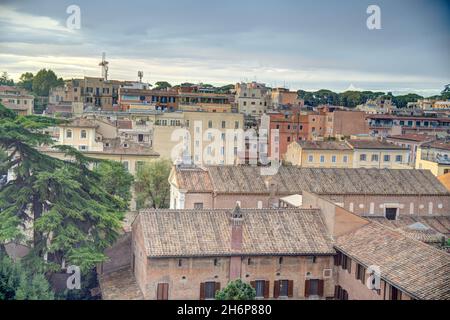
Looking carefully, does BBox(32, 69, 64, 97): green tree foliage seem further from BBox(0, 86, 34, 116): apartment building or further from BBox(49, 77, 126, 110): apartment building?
BBox(0, 86, 34, 116): apartment building

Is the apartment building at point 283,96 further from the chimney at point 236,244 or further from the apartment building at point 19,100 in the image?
the chimney at point 236,244

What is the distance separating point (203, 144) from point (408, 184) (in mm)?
10078

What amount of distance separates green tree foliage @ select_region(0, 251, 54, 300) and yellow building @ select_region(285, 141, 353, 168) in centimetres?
1450

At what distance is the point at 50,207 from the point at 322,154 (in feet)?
46.6

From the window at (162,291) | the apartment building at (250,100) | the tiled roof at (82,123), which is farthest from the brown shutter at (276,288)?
the apartment building at (250,100)

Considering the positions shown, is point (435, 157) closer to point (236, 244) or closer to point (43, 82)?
point (236, 244)

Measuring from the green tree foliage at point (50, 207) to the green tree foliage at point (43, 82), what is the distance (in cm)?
2676

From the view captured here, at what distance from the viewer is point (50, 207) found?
11.8m

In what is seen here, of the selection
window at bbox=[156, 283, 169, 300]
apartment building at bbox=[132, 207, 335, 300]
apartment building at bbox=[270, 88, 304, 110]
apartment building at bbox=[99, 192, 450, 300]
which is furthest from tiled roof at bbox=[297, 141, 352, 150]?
apartment building at bbox=[270, 88, 304, 110]

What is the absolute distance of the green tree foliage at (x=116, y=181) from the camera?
54.1 ft

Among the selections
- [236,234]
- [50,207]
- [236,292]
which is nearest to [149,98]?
[50,207]
